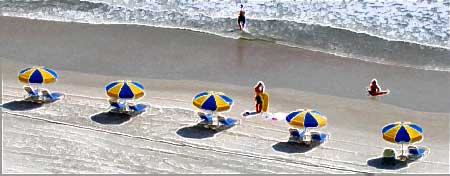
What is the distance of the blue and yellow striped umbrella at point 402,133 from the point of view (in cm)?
1912

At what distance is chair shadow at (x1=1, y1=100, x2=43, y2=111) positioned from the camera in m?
22.1

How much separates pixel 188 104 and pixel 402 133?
5.88 metres

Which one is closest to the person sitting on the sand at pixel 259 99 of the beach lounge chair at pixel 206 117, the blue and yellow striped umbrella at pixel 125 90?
the beach lounge chair at pixel 206 117

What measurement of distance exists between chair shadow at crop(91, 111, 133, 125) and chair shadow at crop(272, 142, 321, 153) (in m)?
3.91

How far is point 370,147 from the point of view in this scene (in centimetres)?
2003

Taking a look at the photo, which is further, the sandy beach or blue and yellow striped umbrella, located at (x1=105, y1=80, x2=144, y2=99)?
blue and yellow striped umbrella, located at (x1=105, y1=80, x2=144, y2=99)

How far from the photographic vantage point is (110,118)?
2164 cm

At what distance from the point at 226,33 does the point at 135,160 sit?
10204 mm

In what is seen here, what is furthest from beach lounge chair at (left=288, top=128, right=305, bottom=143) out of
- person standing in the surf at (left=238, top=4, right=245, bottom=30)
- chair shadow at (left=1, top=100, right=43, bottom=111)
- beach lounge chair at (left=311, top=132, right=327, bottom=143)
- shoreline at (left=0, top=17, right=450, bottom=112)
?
person standing in the surf at (left=238, top=4, right=245, bottom=30)

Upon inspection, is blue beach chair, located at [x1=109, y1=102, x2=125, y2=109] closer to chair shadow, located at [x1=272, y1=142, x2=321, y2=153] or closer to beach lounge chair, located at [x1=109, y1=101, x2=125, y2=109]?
beach lounge chair, located at [x1=109, y1=101, x2=125, y2=109]

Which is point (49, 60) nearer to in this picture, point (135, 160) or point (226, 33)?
point (226, 33)

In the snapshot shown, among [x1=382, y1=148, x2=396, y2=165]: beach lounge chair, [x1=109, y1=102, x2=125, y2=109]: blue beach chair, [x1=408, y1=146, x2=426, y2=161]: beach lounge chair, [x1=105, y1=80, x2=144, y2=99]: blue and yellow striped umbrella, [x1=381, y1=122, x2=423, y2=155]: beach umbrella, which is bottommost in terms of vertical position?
[x1=382, y1=148, x2=396, y2=165]: beach lounge chair

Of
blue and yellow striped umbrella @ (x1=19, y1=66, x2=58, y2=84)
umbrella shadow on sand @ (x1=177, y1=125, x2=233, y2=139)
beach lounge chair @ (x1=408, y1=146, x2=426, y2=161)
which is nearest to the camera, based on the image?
beach lounge chair @ (x1=408, y1=146, x2=426, y2=161)

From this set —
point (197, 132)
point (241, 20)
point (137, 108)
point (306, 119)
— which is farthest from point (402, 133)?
point (241, 20)
